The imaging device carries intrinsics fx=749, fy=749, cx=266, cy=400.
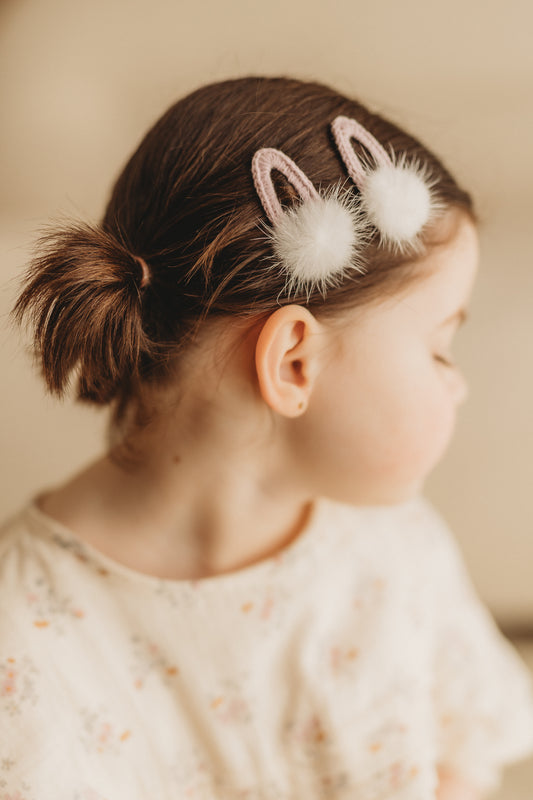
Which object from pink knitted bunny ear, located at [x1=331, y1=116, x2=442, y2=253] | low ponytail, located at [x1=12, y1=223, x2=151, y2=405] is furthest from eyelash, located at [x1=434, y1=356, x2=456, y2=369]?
low ponytail, located at [x1=12, y1=223, x2=151, y2=405]

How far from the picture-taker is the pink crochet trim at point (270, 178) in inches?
23.1

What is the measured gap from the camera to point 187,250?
2.00ft

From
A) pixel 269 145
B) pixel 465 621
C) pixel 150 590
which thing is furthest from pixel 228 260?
pixel 465 621

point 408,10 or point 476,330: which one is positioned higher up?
point 408,10

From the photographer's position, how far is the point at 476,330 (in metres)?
0.91

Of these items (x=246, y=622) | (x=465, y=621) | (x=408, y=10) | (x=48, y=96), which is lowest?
(x=465, y=621)

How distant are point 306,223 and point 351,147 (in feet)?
0.27

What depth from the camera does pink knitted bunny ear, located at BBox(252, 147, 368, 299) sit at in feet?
1.90

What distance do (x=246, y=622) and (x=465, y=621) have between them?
31 centimetres

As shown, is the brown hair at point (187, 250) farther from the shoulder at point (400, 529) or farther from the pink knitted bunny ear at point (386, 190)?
the shoulder at point (400, 529)

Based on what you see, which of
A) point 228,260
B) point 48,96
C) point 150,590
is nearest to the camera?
point 228,260

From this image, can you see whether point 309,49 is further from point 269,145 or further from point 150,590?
point 150,590

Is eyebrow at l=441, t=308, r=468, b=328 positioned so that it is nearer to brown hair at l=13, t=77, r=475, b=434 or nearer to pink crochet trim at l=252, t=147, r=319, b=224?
brown hair at l=13, t=77, r=475, b=434

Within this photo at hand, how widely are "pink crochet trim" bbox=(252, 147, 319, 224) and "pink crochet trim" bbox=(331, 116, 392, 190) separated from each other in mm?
39
